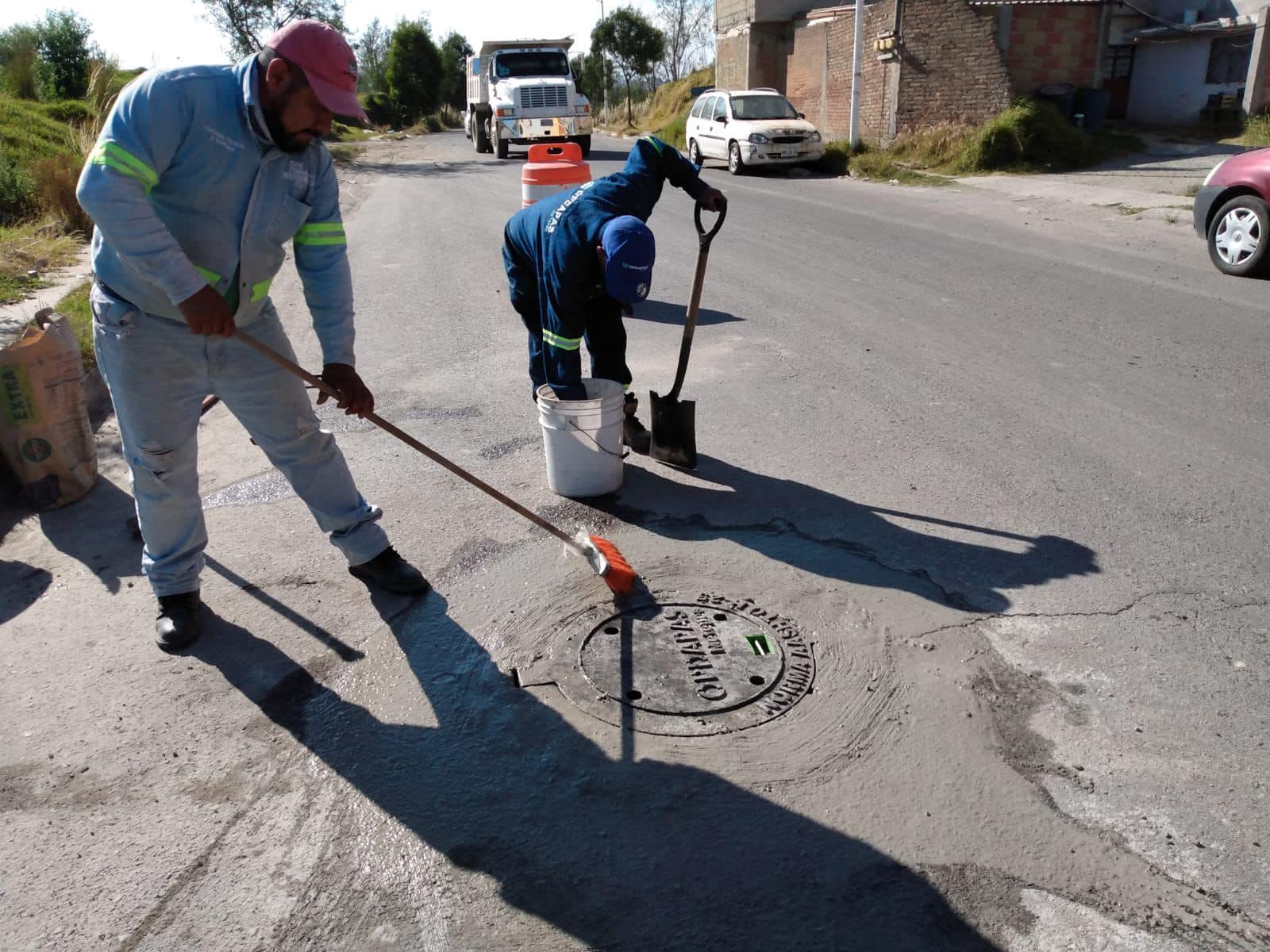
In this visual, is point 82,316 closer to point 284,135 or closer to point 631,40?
point 284,135

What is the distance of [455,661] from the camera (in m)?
3.19

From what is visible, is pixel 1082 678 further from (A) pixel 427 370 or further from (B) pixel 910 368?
(A) pixel 427 370

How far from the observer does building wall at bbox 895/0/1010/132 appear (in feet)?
60.5

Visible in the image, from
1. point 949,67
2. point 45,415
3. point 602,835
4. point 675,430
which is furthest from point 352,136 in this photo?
point 602,835

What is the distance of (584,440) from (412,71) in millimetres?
59612

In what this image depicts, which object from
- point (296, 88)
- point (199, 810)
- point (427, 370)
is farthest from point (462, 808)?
point (427, 370)

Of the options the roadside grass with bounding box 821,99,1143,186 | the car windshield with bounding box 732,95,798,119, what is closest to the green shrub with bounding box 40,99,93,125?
the car windshield with bounding box 732,95,798,119

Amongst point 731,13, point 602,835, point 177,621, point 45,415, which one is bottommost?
point 602,835

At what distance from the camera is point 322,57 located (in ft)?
9.37

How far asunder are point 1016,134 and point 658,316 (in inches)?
485

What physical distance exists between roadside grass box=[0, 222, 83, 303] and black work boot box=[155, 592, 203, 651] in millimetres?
5444

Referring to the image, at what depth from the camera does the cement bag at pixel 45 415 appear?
4.36 metres

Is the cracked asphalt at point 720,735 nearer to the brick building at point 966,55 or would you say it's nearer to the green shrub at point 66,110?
the brick building at point 966,55

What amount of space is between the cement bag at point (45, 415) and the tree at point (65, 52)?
84.4 feet
